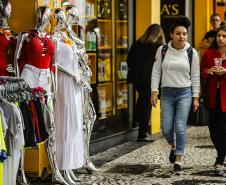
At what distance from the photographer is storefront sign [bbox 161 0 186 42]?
552 inches

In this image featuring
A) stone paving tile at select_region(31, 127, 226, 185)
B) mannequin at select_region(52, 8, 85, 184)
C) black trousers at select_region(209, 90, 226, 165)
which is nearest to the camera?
mannequin at select_region(52, 8, 85, 184)

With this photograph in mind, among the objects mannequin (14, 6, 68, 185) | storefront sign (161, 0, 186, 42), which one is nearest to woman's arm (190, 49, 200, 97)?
mannequin (14, 6, 68, 185)

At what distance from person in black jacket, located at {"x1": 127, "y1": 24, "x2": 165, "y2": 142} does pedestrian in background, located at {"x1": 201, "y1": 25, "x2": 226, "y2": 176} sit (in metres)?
2.51

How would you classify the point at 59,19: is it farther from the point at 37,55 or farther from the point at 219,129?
the point at 219,129

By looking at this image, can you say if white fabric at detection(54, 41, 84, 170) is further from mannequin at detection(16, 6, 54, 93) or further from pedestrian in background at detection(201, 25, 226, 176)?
pedestrian in background at detection(201, 25, 226, 176)

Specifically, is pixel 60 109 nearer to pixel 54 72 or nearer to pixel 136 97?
pixel 54 72

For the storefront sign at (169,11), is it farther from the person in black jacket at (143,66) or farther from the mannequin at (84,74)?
the mannequin at (84,74)

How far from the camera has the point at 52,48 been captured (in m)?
7.30

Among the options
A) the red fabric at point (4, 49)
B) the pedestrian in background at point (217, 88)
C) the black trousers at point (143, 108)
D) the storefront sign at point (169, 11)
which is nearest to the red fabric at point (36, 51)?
the red fabric at point (4, 49)

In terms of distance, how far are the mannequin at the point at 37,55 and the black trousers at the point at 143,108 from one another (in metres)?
4.15

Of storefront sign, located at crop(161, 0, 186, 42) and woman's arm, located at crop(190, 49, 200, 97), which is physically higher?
storefront sign, located at crop(161, 0, 186, 42)

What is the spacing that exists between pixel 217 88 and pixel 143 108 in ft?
10.4

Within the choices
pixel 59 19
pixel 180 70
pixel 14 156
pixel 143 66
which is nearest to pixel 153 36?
pixel 143 66

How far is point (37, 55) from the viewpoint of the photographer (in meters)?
7.11
